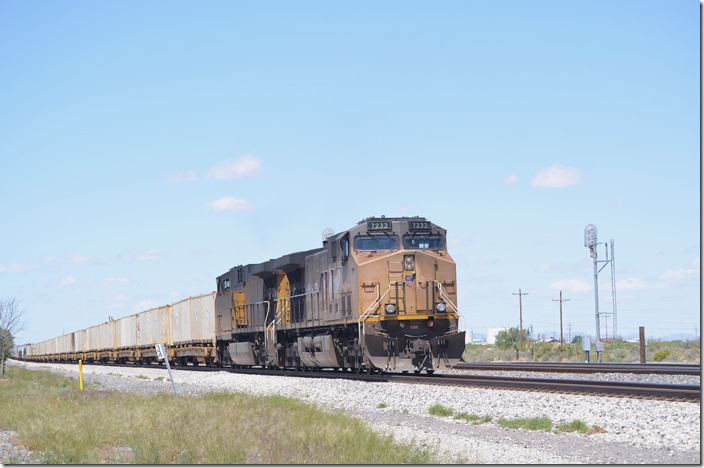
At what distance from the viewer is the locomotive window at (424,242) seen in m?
23.2

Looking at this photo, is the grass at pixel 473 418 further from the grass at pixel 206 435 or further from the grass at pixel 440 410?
the grass at pixel 206 435

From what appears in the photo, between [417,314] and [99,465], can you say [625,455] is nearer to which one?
[99,465]

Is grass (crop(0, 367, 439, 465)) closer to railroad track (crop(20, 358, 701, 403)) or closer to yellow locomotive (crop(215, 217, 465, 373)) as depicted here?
railroad track (crop(20, 358, 701, 403))

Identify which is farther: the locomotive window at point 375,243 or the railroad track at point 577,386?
the locomotive window at point 375,243

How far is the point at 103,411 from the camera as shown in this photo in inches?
640

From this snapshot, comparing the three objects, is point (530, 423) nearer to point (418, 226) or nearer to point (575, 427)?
point (575, 427)

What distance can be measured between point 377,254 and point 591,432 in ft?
35.9

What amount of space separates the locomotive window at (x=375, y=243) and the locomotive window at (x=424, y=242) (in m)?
0.31

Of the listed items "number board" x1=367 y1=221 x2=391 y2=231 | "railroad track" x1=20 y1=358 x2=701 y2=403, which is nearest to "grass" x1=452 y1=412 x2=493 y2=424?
"railroad track" x1=20 y1=358 x2=701 y2=403

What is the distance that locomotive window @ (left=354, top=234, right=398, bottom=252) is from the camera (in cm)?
2303

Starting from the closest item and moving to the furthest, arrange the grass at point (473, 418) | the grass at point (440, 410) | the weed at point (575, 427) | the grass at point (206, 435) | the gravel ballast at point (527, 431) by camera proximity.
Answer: the grass at point (206, 435)
the gravel ballast at point (527, 431)
the weed at point (575, 427)
the grass at point (473, 418)
the grass at point (440, 410)

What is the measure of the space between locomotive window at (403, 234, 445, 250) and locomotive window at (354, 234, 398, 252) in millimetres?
313

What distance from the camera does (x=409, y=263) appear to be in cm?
2264

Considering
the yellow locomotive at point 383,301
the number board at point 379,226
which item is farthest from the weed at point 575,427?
the number board at point 379,226
